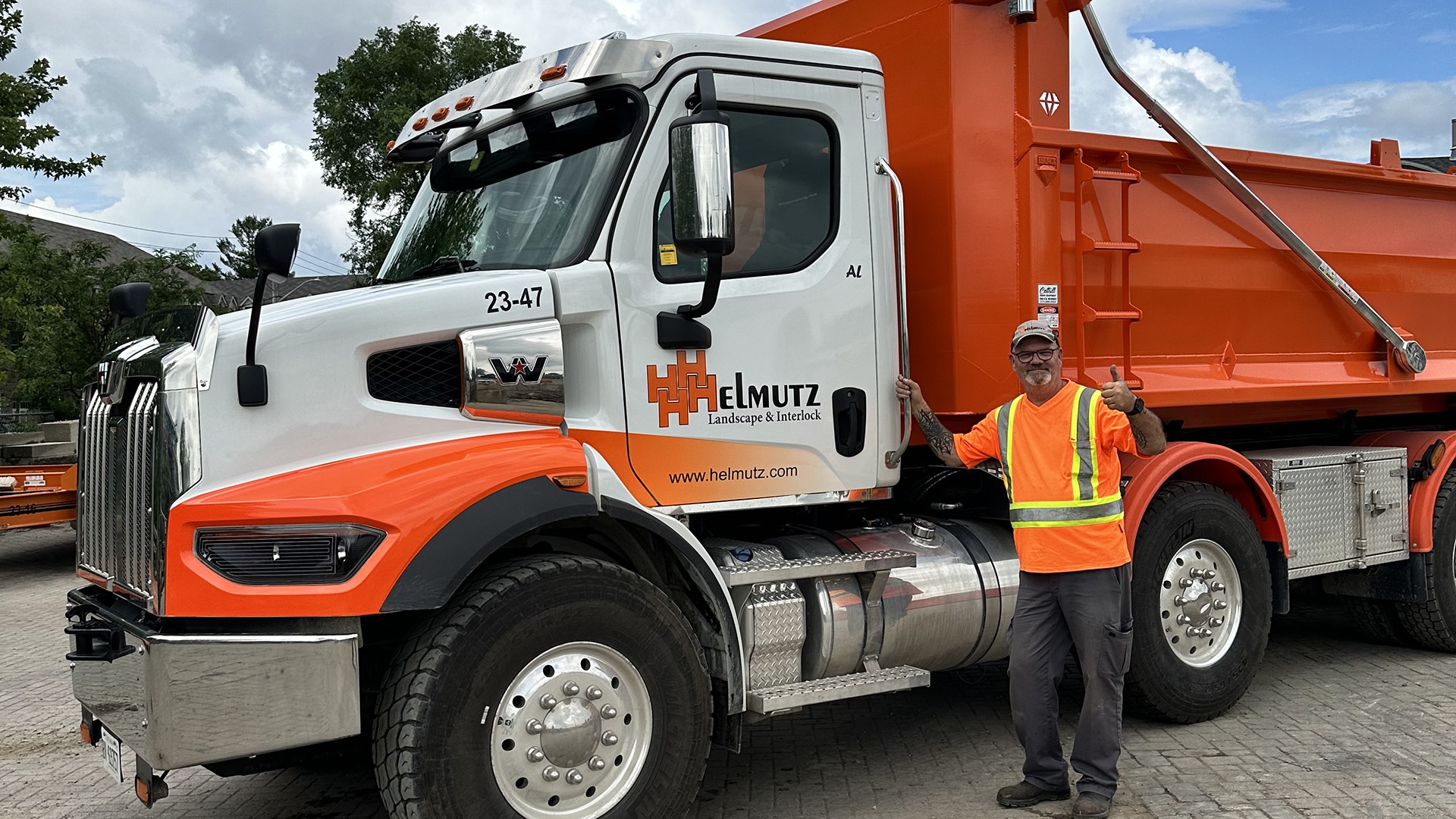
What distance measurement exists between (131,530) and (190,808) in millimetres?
1722

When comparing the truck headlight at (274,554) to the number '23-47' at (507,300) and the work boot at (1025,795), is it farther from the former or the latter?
the work boot at (1025,795)

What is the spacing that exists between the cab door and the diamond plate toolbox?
2622mm

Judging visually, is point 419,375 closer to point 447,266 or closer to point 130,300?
point 447,266

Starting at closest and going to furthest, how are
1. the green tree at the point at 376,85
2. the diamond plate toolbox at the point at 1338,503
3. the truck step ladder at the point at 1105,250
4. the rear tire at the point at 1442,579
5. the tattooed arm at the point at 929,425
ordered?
1. the tattooed arm at the point at 929,425
2. the truck step ladder at the point at 1105,250
3. the diamond plate toolbox at the point at 1338,503
4. the rear tire at the point at 1442,579
5. the green tree at the point at 376,85

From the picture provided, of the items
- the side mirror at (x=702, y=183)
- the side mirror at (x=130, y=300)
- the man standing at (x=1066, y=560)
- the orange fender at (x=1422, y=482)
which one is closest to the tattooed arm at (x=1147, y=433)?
the man standing at (x=1066, y=560)

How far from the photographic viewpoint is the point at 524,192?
454 cm

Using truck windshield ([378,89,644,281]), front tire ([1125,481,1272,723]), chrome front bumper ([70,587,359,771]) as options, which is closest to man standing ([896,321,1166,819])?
front tire ([1125,481,1272,723])

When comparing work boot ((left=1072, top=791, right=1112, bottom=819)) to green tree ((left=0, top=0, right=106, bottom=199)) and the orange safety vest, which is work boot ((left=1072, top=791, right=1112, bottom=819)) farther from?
green tree ((left=0, top=0, right=106, bottom=199))

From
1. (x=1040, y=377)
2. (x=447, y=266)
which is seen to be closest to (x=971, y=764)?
(x=1040, y=377)

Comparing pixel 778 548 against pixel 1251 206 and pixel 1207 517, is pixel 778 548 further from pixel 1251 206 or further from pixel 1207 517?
pixel 1251 206

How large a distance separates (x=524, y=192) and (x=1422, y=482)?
212 inches

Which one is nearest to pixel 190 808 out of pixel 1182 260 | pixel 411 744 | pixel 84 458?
pixel 84 458

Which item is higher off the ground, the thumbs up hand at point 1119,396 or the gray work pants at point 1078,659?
the thumbs up hand at point 1119,396

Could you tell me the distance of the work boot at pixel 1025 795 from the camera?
459cm
